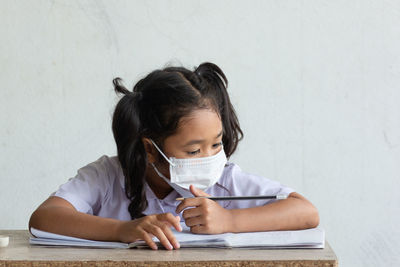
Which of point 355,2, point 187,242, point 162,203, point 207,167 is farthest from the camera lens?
point 355,2

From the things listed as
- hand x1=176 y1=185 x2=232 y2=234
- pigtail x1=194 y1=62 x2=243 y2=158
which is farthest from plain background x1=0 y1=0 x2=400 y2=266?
hand x1=176 y1=185 x2=232 y2=234

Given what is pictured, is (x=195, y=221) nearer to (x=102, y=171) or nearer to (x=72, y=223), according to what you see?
(x=72, y=223)

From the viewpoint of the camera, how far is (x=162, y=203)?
132 centimetres

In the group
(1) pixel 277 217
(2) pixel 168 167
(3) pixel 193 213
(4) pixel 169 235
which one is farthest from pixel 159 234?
(2) pixel 168 167

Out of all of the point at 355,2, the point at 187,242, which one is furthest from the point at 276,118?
the point at 187,242

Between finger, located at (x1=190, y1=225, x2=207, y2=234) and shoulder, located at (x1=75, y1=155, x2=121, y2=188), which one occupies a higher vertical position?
shoulder, located at (x1=75, y1=155, x2=121, y2=188)

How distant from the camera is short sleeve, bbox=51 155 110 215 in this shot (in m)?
1.22

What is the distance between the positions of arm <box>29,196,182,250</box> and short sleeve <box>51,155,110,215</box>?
3 cm

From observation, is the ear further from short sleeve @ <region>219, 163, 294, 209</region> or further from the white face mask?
short sleeve @ <region>219, 163, 294, 209</region>

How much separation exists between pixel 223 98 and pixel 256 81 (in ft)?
1.97

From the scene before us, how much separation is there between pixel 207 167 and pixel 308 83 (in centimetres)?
84

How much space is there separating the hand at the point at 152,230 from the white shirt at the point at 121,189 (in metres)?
0.30

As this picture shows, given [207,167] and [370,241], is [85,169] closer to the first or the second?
[207,167]

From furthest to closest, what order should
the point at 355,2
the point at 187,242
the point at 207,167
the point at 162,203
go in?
the point at 355,2, the point at 162,203, the point at 207,167, the point at 187,242
